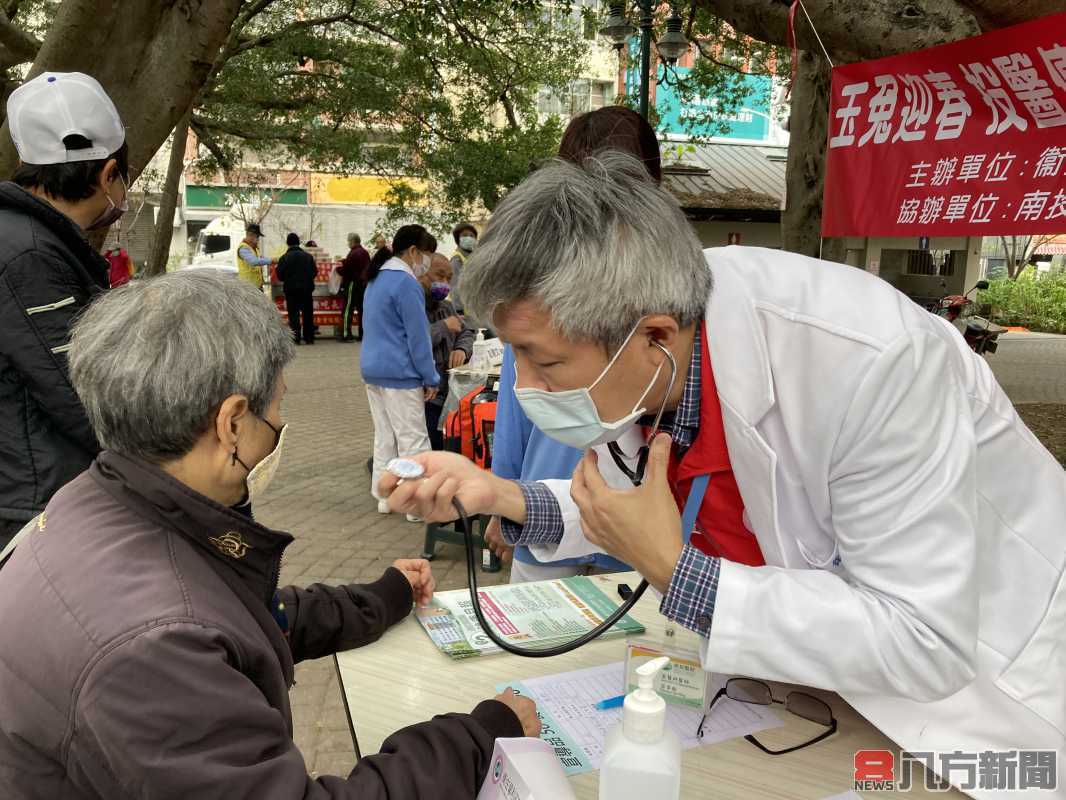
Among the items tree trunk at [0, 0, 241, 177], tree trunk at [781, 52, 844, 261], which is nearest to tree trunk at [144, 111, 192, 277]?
tree trunk at [0, 0, 241, 177]

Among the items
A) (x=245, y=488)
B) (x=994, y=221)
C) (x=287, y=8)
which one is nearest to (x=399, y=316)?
(x=994, y=221)

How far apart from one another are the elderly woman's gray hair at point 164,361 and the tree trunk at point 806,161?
4.76m

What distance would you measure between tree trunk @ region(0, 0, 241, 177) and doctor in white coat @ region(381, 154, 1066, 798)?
319 cm

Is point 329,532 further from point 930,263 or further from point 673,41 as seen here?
point 930,263

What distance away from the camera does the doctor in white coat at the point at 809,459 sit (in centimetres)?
115

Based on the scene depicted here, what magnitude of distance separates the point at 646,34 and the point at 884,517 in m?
7.56

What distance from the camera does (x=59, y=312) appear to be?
2.31 metres

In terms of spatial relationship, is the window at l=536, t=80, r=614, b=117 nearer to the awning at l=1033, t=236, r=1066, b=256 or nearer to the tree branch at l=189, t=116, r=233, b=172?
the tree branch at l=189, t=116, r=233, b=172

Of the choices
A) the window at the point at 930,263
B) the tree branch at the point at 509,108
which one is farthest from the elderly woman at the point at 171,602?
the window at the point at 930,263

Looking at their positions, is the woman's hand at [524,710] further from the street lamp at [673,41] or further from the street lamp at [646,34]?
the street lamp at [673,41]

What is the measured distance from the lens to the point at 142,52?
404 centimetres

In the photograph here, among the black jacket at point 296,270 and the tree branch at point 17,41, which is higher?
the tree branch at point 17,41

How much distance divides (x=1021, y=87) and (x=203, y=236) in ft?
76.0

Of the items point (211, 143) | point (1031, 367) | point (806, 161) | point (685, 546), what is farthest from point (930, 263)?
point (685, 546)
